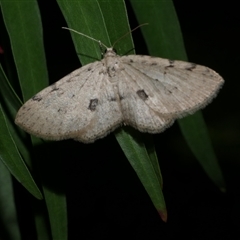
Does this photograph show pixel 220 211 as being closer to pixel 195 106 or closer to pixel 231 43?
pixel 231 43

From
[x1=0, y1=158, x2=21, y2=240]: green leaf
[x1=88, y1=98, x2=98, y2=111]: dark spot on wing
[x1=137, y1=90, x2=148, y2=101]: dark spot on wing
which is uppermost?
[x1=88, y1=98, x2=98, y2=111]: dark spot on wing

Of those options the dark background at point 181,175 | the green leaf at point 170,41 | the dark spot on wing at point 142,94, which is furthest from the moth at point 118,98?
the dark background at point 181,175

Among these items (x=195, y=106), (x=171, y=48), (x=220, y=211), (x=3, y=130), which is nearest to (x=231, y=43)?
(x=220, y=211)

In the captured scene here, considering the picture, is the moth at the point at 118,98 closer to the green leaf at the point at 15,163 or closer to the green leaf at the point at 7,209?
the green leaf at the point at 15,163

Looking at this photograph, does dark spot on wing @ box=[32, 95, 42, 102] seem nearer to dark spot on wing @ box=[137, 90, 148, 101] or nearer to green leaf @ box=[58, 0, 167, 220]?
green leaf @ box=[58, 0, 167, 220]

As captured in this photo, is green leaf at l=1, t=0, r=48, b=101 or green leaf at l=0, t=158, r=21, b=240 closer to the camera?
green leaf at l=1, t=0, r=48, b=101

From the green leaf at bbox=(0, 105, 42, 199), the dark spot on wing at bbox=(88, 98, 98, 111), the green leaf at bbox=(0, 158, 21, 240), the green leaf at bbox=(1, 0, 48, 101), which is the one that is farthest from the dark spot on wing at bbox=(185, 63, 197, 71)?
the green leaf at bbox=(0, 158, 21, 240)

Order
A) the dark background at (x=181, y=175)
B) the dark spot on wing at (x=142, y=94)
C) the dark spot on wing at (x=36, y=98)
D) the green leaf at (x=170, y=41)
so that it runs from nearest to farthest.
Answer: the dark spot on wing at (x=36, y=98) → the dark spot on wing at (x=142, y=94) → the green leaf at (x=170, y=41) → the dark background at (x=181, y=175)
